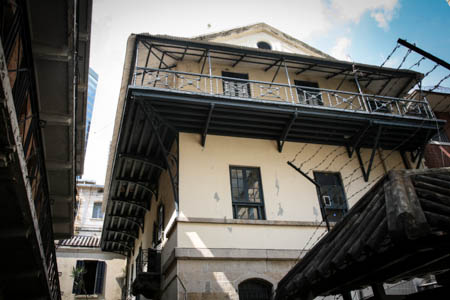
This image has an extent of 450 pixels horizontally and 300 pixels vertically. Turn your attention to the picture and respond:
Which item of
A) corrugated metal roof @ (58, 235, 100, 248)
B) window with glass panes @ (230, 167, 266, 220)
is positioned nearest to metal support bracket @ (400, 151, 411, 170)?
window with glass panes @ (230, 167, 266, 220)

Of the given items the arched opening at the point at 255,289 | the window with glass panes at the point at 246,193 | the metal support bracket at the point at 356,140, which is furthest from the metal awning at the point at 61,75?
the metal support bracket at the point at 356,140

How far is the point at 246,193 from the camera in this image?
1266 cm

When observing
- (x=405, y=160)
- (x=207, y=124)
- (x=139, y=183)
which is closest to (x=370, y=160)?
(x=405, y=160)

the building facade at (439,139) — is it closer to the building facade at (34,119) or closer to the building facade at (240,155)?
the building facade at (240,155)

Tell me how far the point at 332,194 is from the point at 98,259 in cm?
1911

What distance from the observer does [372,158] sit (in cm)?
1388

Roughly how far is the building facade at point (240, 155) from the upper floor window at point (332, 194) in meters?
0.04

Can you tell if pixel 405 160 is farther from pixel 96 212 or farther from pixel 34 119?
pixel 96 212

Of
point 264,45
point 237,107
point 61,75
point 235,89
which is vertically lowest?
point 61,75

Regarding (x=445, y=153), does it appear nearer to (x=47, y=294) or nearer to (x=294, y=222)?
(x=294, y=222)

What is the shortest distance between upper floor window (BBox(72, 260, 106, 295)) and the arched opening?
17252mm

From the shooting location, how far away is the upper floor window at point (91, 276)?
2538 centimetres

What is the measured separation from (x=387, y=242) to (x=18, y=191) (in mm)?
4866

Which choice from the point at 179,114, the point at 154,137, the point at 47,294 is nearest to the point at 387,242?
the point at 47,294
